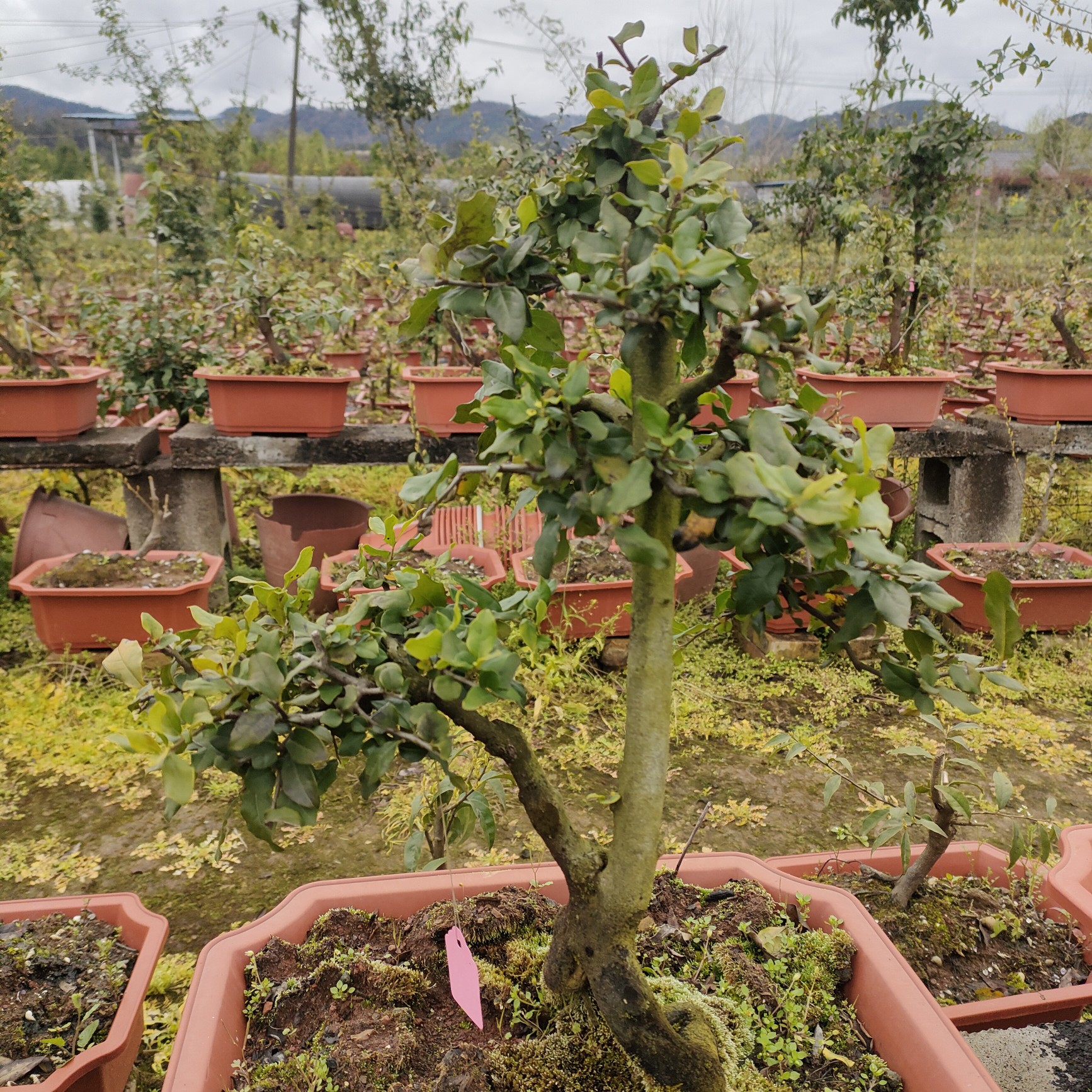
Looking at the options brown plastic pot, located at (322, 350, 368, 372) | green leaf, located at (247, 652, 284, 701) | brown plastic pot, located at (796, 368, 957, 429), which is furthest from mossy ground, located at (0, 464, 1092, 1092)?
brown plastic pot, located at (322, 350, 368, 372)

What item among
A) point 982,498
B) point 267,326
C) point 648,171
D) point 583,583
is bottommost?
point 583,583

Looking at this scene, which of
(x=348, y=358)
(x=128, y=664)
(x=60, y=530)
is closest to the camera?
(x=128, y=664)

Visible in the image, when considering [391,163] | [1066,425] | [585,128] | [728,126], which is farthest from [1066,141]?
[585,128]

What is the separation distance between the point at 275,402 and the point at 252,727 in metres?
2.94

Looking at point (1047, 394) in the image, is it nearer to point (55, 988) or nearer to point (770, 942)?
point (770, 942)

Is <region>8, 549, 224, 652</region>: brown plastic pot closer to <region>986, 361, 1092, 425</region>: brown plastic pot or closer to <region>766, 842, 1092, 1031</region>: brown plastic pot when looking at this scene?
<region>766, 842, 1092, 1031</region>: brown plastic pot

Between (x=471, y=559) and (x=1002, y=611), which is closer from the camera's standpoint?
(x=1002, y=611)

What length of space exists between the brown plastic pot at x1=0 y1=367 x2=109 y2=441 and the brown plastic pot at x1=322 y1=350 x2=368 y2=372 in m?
1.95

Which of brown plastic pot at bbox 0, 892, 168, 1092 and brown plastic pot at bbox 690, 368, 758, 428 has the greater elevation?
brown plastic pot at bbox 690, 368, 758, 428

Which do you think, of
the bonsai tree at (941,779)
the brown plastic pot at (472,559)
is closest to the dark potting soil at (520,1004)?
the bonsai tree at (941,779)

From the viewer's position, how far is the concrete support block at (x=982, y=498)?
375 centimetres

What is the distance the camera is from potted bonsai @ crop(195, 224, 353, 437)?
3.46 m

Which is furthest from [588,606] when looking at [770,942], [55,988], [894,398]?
[55,988]

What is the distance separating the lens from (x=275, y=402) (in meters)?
3.49
